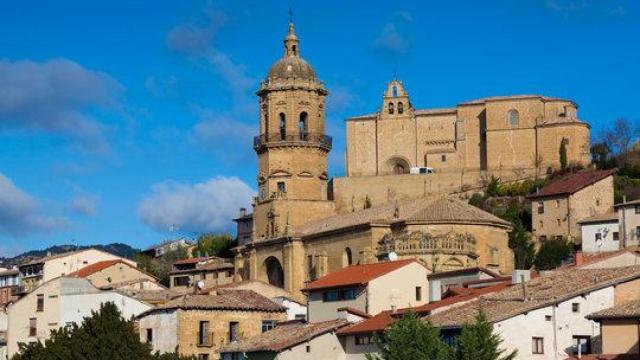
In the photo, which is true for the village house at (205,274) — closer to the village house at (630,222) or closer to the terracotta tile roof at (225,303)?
the village house at (630,222)

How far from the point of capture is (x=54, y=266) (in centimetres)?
11625

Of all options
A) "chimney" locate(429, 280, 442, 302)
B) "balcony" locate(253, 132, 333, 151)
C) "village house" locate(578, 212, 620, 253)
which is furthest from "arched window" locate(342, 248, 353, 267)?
"chimney" locate(429, 280, 442, 302)

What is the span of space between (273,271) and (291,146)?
9720 millimetres

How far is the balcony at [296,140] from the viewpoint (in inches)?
4181

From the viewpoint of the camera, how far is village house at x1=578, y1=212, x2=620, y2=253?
3999 inches

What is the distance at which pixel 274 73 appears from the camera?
107562mm

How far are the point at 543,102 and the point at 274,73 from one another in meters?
35.3

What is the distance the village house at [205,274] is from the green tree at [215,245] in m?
10.3

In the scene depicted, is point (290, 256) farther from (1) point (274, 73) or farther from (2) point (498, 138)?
(2) point (498, 138)

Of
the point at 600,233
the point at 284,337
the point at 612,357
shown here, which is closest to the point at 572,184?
the point at 600,233

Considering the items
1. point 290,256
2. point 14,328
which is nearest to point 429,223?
point 290,256

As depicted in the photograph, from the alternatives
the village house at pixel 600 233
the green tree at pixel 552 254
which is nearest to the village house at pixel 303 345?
the green tree at pixel 552 254

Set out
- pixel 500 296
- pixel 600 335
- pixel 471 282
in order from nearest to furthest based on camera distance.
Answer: pixel 600 335 < pixel 500 296 < pixel 471 282

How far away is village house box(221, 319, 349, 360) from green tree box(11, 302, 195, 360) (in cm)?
345
